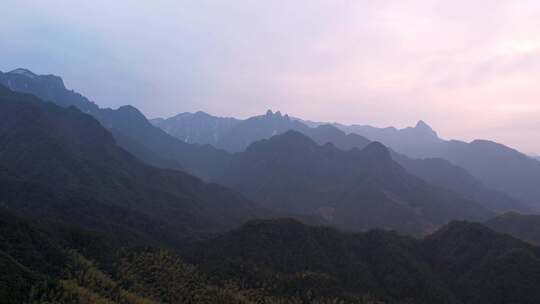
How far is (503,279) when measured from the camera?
361 ft

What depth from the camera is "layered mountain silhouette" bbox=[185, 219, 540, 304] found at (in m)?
99.2

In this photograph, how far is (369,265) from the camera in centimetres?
11750

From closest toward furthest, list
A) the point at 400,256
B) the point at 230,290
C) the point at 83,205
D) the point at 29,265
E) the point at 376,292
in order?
1. the point at 29,265
2. the point at 230,290
3. the point at 376,292
4. the point at 400,256
5. the point at 83,205

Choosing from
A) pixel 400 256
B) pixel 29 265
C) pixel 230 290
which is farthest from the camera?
pixel 400 256

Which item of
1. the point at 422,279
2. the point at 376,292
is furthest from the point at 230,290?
the point at 422,279

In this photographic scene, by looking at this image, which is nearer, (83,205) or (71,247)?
(71,247)

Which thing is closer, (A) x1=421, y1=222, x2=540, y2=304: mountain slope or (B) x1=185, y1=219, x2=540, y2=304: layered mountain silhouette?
(B) x1=185, y1=219, x2=540, y2=304: layered mountain silhouette

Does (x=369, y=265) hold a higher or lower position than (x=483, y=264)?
lower

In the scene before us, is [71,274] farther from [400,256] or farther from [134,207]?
[134,207]

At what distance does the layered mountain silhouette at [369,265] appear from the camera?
99.2 m

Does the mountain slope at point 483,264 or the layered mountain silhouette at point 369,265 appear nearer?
the layered mountain silhouette at point 369,265

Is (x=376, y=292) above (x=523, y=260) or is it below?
below

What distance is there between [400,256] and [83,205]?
96.5 metres

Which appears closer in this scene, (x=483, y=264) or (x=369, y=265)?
(x=369, y=265)
